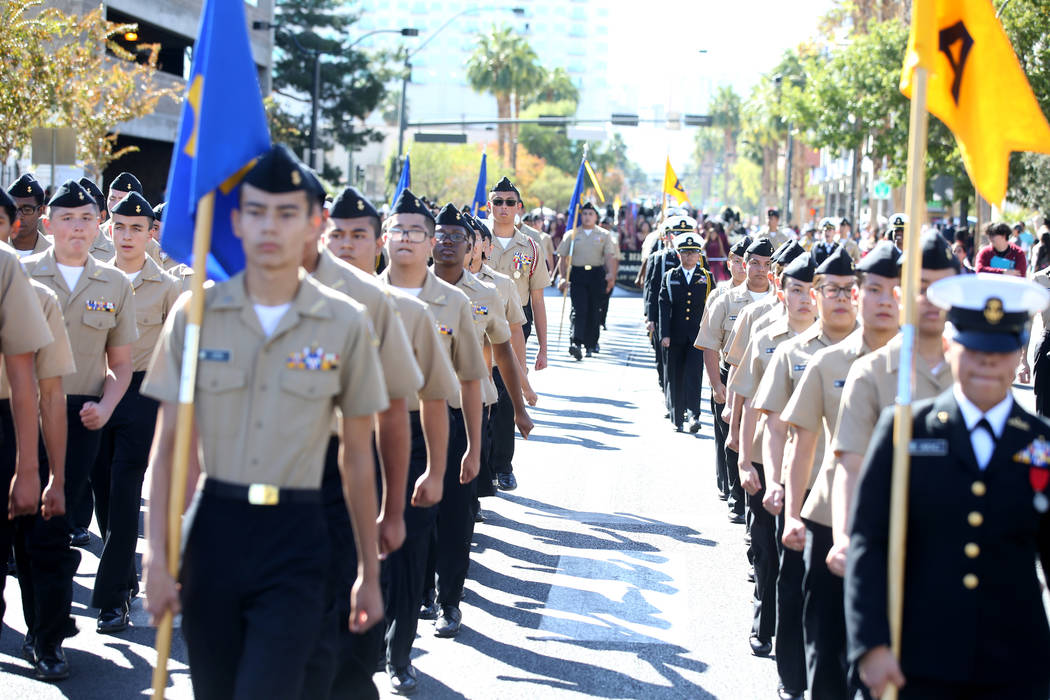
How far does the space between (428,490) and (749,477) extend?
6.58ft

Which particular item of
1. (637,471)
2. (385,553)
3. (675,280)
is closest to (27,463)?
(385,553)

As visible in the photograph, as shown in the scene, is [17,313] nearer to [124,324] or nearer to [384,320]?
[124,324]

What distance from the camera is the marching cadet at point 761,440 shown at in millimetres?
7641

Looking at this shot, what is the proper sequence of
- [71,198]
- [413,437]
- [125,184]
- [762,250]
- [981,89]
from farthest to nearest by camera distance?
[125,184], [762,250], [71,198], [413,437], [981,89]

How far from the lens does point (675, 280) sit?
1575 centimetres

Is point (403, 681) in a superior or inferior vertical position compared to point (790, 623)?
inferior

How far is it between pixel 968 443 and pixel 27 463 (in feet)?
12.7

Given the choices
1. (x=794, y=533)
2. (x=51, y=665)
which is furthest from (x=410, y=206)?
(x=51, y=665)

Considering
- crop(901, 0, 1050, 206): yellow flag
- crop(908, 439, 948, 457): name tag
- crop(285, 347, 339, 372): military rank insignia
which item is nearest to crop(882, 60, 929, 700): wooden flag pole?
crop(908, 439, 948, 457): name tag

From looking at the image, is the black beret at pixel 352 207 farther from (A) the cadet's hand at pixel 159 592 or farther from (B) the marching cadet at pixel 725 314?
(B) the marching cadet at pixel 725 314

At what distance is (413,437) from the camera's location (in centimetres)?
710

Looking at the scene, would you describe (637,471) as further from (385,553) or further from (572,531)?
(385,553)

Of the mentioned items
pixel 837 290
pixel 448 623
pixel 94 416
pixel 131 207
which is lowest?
pixel 448 623

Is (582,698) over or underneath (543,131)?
underneath
